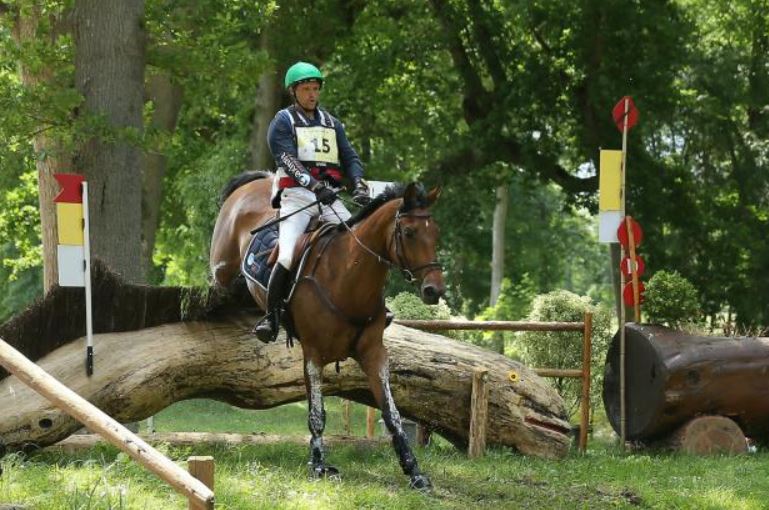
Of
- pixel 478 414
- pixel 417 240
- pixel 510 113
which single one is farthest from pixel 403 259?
pixel 510 113

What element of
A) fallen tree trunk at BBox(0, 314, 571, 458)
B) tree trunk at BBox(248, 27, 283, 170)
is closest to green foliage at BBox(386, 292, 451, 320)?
fallen tree trunk at BBox(0, 314, 571, 458)

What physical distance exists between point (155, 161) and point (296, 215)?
45.2ft

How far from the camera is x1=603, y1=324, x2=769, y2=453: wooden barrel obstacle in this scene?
1258 centimetres

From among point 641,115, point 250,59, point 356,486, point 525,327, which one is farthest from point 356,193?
point 641,115

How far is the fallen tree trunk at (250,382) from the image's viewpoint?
33.0ft

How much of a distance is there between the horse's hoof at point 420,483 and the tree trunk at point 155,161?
1413 centimetres

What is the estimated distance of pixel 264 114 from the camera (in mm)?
23812

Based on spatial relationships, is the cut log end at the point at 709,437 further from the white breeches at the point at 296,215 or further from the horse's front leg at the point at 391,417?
the white breeches at the point at 296,215

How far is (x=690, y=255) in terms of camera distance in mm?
25578

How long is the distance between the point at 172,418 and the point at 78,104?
901 cm

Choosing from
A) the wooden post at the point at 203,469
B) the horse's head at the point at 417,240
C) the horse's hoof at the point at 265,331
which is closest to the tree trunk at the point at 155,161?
→ the horse's hoof at the point at 265,331

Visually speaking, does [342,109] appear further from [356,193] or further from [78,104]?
[356,193]

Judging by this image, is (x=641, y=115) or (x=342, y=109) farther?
(x=342, y=109)

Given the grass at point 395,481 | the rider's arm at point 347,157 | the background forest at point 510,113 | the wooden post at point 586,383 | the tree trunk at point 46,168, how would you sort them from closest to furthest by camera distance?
the grass at point 395,481, the rider's arm at point 347,157, the wooden post at point 586,383, the tree trunk at point 46,168, the background forest at point 510,113
